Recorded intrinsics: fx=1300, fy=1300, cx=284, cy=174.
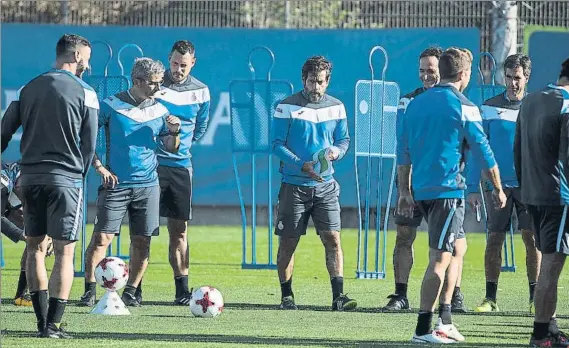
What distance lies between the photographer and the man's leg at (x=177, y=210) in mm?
11555

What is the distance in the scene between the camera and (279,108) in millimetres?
11203

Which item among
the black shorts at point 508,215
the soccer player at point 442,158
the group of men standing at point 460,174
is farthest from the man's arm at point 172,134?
the black shorts at point 508,215

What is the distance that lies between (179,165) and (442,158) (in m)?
3.52

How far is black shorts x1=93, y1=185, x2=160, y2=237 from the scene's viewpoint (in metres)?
10.9

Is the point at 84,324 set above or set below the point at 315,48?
below

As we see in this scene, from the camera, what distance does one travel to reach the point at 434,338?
8695 millimetres

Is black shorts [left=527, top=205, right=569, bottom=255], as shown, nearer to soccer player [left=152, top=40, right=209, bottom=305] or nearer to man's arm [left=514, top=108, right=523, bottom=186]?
man's arm [left=514, top=108, right=523, bottom=186]

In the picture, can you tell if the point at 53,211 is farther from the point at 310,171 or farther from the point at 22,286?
the point at 310,171

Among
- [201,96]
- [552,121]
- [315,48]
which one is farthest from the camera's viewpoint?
[315,48]

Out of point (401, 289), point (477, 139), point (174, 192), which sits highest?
point (477, 139)

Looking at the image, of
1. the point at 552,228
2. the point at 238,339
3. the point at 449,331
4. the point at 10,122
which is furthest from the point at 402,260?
the point at 10,122

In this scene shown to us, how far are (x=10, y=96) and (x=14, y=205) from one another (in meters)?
8.52

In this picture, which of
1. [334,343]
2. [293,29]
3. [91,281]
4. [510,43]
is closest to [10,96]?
[293,29]

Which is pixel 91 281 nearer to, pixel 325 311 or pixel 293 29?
pixel 325 311
